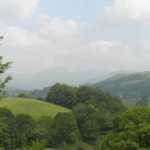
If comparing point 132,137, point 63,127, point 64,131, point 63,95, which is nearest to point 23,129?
point 64,131

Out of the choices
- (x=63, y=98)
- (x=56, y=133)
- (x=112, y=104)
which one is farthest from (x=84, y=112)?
(x=63, y=98)

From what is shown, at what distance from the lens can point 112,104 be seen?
139 meters

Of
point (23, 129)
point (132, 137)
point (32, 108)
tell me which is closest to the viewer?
point (132, 137)

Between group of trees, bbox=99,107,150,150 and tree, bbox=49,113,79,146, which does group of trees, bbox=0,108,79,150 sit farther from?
group of trees, bbox=99,107,150,150

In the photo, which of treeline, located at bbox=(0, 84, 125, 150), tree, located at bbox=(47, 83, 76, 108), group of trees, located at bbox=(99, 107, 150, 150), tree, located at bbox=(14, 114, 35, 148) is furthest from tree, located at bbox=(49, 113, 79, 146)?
group of trees, located at bbox=(99, 107, 150, 150)

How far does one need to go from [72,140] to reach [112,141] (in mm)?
65057

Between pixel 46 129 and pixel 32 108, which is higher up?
pixel 32 108

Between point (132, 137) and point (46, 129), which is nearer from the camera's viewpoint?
point (132, 137)

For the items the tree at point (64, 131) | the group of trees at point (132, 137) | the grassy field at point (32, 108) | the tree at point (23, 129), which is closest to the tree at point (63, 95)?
the grassy field at point (32, 108)

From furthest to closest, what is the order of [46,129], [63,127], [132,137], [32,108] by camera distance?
[32,108]
[63,127]
[46,129]
[132,137]

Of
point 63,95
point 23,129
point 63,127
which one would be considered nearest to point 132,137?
point 23,129

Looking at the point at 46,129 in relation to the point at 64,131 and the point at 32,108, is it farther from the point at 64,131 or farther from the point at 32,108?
the point at 32,108

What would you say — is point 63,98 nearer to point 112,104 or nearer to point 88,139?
point 112,104

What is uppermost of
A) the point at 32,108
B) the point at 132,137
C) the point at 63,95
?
the point at 63,95
